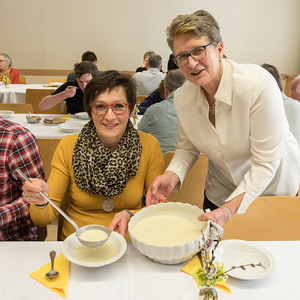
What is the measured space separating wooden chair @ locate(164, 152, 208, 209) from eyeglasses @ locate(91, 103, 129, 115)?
610 millimetres

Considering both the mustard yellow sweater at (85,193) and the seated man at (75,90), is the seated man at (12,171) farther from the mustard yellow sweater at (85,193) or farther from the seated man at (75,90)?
the seated man at (75,90)

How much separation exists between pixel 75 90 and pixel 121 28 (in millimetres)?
4731

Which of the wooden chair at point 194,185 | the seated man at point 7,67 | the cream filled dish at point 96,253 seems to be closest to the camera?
the cream filled dish at point 96,253

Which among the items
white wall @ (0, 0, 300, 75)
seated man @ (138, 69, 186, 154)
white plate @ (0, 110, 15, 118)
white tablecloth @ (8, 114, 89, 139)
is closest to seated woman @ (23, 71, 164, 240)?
seated man @ (138, 69, 186, 154)

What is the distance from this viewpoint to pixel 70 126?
284 centimetres

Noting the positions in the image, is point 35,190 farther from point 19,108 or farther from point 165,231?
point 19,108

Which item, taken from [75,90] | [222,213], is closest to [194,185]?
[222,213]

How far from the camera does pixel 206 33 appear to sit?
46.4 inches

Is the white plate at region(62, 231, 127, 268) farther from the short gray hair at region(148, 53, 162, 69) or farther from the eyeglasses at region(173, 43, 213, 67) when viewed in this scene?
the short gray hair at region(148, 53, 162, 69)

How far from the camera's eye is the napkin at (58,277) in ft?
3.03

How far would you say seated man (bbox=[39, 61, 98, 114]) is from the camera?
2838mm

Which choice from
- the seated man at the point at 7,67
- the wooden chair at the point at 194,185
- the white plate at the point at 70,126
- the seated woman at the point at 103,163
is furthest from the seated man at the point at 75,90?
the seated man at the point at 7,67

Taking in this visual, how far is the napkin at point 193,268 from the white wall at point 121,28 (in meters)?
6.92

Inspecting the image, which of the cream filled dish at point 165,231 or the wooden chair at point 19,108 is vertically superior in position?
the wooden chair at point 19,108
